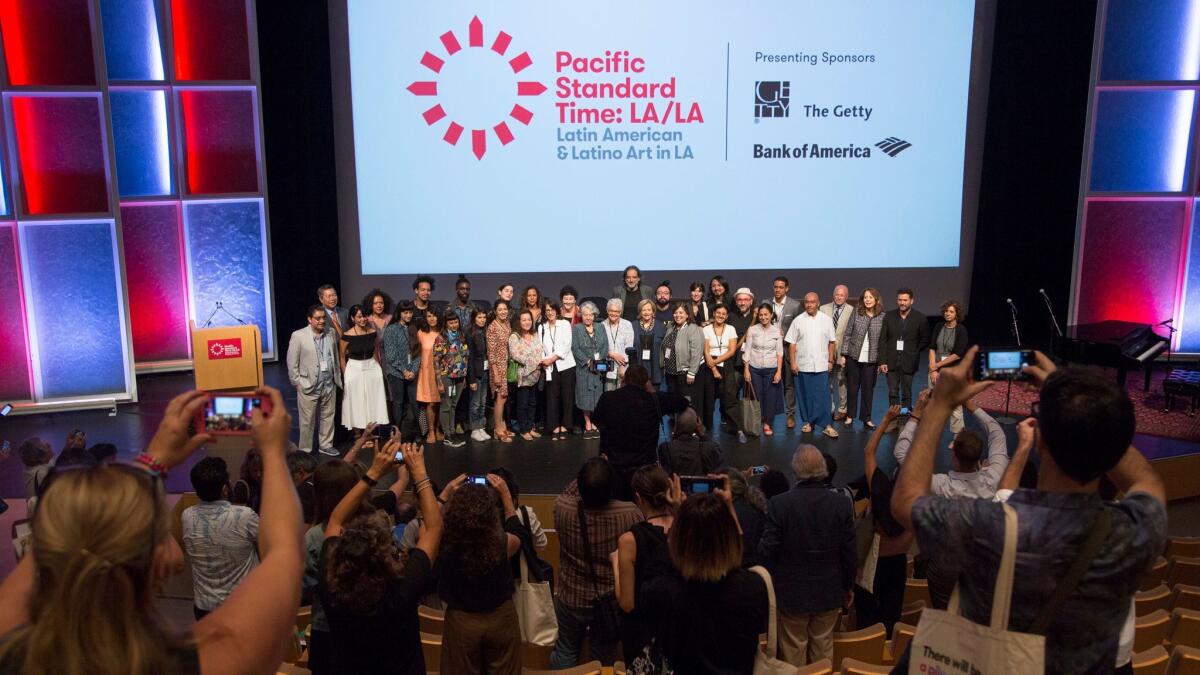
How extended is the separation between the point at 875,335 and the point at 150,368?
8036 mm

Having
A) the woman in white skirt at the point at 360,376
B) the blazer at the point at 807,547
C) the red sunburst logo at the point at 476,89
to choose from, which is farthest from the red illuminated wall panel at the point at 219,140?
the blazer at the point at 807,547

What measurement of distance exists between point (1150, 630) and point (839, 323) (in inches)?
194

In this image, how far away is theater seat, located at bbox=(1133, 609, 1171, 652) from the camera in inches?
135

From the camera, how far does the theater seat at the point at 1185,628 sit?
3.51 m

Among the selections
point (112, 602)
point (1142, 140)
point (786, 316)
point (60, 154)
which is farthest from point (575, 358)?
point (1142, 140)

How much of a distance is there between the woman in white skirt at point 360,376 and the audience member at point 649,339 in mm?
2223

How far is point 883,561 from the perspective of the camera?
399 cm

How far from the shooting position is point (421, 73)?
962cm

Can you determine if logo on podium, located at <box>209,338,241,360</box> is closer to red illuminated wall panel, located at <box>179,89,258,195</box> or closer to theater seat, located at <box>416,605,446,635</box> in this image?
red illuminated wall panel, located at <box>179,89,258,195</box>

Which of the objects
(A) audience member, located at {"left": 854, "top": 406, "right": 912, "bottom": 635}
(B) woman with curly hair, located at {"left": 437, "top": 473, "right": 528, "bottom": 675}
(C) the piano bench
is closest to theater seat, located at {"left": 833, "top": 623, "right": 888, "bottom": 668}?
(A) audience member, located at {"left": 854, "top": 406, "right": 912, "bottom": 635}

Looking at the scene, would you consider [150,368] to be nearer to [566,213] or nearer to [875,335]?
[566,213]

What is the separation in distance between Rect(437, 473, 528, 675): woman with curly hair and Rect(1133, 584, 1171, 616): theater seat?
2.64 meters

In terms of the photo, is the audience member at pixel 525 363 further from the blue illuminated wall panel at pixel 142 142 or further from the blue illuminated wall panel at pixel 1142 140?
the blue illuminated wall panel at pixel 1142 140

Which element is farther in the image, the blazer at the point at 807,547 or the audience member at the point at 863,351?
the audience member at the point at 863,351
